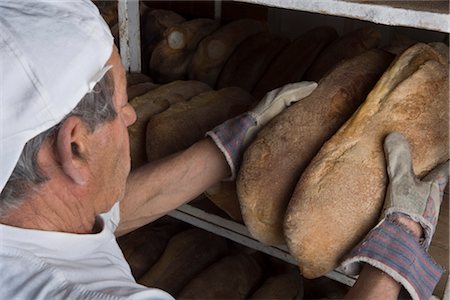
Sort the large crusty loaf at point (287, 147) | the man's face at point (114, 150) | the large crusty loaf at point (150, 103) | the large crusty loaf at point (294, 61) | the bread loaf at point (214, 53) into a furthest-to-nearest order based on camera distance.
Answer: the bread loaf at point (214, 53)
the large crusty loaf at point (294, 61)
the large crusty loaf at point (150, 103)
the large crusty loaf at point (287, 147)
the man's face at point (114, 150)

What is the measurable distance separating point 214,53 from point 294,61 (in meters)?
0.22

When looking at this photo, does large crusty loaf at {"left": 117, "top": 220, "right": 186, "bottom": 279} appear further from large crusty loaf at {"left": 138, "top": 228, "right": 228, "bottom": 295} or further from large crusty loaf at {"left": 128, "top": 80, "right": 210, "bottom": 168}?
large crusty loaf at {"left": 128, "top": 80, "right": 210, "bottom": 168}

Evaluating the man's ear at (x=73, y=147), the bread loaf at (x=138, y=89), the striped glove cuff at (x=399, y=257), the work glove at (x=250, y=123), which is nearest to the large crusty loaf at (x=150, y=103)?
the bread loaf at (x=138, y=89)

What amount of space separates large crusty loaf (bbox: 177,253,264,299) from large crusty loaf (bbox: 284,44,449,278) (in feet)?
1.41

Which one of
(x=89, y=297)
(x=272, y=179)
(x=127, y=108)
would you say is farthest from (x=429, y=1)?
(x=89, y=297)

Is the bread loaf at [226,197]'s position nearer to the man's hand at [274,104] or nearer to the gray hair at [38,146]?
the man's hand at [274,104]

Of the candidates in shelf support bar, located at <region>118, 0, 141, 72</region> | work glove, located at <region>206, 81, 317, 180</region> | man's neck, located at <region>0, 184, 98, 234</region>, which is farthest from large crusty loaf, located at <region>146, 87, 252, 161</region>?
man's neck, located at <region>0, 184, 98, 234</region>

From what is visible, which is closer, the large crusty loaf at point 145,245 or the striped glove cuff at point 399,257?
the striped glove cuff at point 399,257

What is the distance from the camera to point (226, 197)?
3.62ft

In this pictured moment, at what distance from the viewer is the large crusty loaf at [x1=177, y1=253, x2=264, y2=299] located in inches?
51.0

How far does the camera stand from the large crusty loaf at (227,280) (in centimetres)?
130

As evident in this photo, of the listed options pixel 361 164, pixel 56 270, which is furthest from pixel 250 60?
pixel 56 270

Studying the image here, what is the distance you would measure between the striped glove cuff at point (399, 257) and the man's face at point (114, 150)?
36 centimetres

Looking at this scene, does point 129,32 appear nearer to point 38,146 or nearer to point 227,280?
point 227,280
